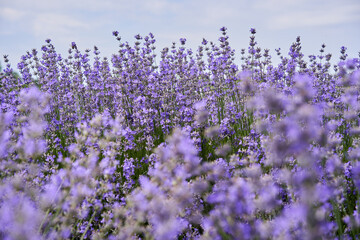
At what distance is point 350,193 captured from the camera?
2.92m

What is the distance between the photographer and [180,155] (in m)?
1.39

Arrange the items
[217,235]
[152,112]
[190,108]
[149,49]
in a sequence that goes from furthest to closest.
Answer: [149,49] → [152,112] → [190,108] → [217,235]

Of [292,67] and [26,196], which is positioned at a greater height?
[292,67]

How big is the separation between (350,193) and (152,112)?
2.95 metres

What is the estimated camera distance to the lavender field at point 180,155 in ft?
4.22

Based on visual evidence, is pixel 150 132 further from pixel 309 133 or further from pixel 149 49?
pixel 309 133

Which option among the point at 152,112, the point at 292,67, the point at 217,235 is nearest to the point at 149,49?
the point at 152,112

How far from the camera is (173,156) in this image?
134 cm

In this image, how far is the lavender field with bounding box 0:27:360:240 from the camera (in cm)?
129

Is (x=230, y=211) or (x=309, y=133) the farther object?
(x=230, y=211)

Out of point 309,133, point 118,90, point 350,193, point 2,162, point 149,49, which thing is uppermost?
point 149,49

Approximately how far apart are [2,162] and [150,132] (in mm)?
2940

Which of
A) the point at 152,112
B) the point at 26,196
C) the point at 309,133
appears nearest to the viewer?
the point at 309,133

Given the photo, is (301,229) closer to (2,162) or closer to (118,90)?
(2,162)
